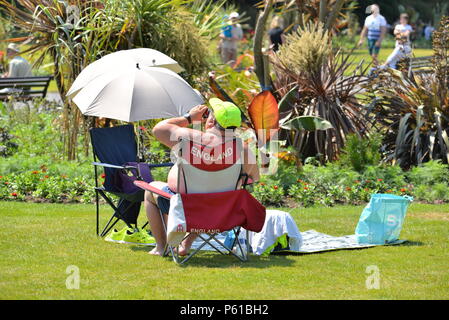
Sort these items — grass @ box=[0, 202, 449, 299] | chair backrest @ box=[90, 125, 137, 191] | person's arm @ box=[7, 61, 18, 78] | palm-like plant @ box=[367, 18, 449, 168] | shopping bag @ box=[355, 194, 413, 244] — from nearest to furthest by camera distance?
grass @ box=[0, 202, 449, 299]
shopping bag @ box=[355, 194, 413, 244]
chair backrest @ box=[90, 125, 137, 191]
palm-like plant @ box=[367, 18, 449, 168]
person's arm @ box=[7, 61, 18, 78]

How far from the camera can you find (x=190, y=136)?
598 centimetres

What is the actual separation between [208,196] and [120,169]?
4.56ft

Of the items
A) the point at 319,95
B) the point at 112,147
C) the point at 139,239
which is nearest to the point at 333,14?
the point at 319,95

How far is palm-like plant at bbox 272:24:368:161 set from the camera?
1069cm

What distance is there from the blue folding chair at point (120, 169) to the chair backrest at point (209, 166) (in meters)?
0.95

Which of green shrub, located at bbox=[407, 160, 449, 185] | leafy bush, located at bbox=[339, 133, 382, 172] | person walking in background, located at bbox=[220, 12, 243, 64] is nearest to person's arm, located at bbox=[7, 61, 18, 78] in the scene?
person walking in background, located at bbox=[220, 12, 243, 64]

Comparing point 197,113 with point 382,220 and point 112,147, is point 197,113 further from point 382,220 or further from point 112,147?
point 382,220

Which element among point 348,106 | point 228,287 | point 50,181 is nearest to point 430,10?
point 348,106

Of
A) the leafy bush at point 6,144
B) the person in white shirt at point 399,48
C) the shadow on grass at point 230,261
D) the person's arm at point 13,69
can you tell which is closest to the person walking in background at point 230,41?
the person in white shirt at point 399,48

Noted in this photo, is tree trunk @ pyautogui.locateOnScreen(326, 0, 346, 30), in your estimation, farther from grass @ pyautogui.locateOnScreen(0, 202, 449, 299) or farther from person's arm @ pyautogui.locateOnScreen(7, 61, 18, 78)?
person's arm @ pyautogui.locateOnScreen(7, 61, 18, 78)

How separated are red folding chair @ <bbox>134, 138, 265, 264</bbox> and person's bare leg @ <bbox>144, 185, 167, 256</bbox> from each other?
12.0 inches

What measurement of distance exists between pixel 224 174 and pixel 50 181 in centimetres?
375

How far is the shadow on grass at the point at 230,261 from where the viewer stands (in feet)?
20.0
